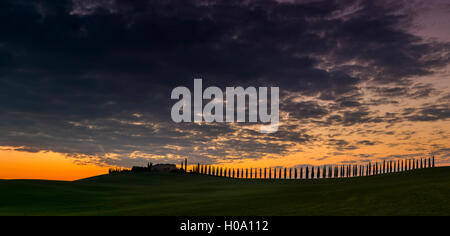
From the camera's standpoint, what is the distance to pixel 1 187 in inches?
1989

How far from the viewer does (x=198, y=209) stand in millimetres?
27812

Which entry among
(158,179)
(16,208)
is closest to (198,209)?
(16,208)

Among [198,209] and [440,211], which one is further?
[198,209]

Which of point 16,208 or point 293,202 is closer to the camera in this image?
point 293,202

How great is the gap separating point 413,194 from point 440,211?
192 inches
